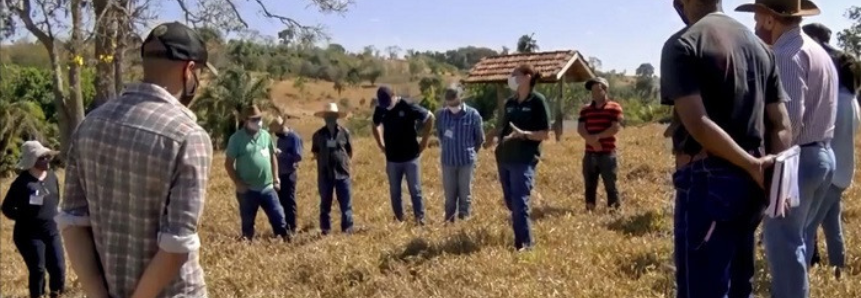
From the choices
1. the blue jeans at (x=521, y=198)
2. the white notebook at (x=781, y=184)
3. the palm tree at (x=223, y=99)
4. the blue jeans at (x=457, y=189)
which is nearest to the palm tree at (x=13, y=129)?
the palm tree at (x=223, y=99)

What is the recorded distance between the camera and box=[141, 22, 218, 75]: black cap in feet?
10.2

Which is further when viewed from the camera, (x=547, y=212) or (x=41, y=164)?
(x=547, y=212)

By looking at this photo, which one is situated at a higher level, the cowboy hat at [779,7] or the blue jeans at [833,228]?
the cowboy hat at [779,7]

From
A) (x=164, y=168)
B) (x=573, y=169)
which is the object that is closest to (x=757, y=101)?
(x=164, y=168)

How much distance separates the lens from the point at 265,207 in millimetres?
10422

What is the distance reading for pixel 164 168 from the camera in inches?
119

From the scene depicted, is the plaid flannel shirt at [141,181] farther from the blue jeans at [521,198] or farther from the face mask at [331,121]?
the face mask at [331,121]

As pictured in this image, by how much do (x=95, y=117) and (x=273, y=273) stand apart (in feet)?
15.8

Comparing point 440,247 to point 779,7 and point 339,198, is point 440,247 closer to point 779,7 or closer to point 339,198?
point 339,198

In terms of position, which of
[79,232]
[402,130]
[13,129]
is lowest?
[13,129]

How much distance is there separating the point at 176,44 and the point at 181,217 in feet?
1.64

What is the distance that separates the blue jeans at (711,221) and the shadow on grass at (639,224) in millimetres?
4616

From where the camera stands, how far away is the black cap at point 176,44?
3.11 metres

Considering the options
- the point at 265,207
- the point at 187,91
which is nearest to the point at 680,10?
the point at 187,91
